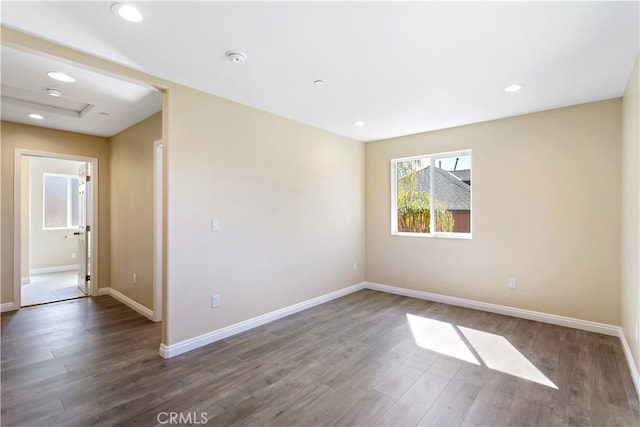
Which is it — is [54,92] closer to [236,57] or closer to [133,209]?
[133,209]

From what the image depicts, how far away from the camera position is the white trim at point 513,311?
329cm

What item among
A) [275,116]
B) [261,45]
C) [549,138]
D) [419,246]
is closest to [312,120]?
[275,116]

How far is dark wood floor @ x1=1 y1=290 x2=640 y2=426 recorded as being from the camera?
6.49ft

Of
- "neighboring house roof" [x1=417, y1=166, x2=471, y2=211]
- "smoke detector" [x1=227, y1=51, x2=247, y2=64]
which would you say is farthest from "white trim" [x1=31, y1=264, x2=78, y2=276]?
"neighboring house roof" [x1=417, y1=166, x2=471, y2=211]

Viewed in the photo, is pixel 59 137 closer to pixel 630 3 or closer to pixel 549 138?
pixel 630 3

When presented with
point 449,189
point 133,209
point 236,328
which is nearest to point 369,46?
point 449,189

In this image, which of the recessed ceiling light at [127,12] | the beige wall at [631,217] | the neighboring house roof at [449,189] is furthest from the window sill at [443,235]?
the recessed ceiling light at [127,12]

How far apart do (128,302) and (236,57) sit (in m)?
3.76

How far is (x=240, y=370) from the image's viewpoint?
254 cm

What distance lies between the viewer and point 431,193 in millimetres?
4656

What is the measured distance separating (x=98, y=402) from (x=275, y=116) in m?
3.17

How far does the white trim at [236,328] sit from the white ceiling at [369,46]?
2437 mm

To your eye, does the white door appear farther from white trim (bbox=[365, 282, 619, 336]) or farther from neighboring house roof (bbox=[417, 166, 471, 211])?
neighboring house roof (bbox=[417, 166, 471, 211])

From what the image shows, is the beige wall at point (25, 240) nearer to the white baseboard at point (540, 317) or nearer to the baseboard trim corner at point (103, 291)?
the baseboard trim corner at point (103, 291)
